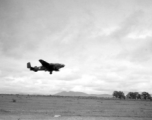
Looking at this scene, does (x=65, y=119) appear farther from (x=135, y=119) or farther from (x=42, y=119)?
(x=135, y=119)

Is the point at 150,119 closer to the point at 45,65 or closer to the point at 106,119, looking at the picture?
the point at 106,119

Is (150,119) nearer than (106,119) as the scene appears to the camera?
No

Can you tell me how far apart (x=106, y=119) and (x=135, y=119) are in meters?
7.49

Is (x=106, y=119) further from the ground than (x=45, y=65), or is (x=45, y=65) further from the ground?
(x=45, y=65)

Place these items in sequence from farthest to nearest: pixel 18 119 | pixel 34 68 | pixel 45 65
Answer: pixel 18 119 < pixel 34 68 < pixel 45 65

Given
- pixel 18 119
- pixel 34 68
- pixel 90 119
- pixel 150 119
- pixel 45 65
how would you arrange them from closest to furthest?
1. pixel 45 65
2. pixel 34 68
3. pixel 18 119
4. pixel 90 119
5. pixel 150 119

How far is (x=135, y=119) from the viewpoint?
119 ft

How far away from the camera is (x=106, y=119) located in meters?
35.1

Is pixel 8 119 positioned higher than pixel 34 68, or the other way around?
pixel 34 68

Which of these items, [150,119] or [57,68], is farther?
[150,119]

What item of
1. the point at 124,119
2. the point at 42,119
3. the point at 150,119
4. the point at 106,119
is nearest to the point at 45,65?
the point at 42,119

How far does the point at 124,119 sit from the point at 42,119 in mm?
19382

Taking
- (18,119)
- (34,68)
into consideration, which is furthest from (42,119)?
(34,68)

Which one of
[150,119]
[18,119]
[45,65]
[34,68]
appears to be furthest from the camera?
[150,119]
